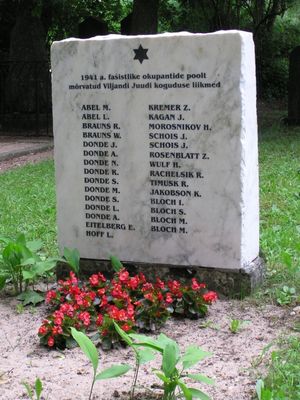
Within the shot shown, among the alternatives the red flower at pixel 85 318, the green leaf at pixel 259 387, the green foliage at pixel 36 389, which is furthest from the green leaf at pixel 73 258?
the green leaf at pixel 259 387

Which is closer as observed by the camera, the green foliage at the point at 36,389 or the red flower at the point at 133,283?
the green foliage at the point at 36,389

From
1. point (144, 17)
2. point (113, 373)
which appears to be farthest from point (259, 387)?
point (144, 17)

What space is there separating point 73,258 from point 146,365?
4.38 ft

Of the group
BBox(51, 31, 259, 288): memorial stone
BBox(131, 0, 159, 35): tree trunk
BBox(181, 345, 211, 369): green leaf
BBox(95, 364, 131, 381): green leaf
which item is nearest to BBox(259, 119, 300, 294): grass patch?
BBox(51, 31, 259, 288): memorial stone

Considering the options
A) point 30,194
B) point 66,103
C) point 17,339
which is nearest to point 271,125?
point 30,194

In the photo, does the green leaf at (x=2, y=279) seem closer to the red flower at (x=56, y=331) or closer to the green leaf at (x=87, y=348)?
the red flower at (x=56, y=331)

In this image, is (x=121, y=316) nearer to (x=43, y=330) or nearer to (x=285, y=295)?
(x=43, y=330)

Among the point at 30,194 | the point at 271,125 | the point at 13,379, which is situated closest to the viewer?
the point at 13,379

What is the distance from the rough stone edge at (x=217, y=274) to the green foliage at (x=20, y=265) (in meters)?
0.45

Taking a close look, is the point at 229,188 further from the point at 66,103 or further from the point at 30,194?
the point at 30,194

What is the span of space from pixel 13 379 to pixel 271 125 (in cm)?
1247

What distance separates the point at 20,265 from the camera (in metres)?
4.22

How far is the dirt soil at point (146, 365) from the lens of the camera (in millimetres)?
3006

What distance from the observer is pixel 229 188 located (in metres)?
4.15
